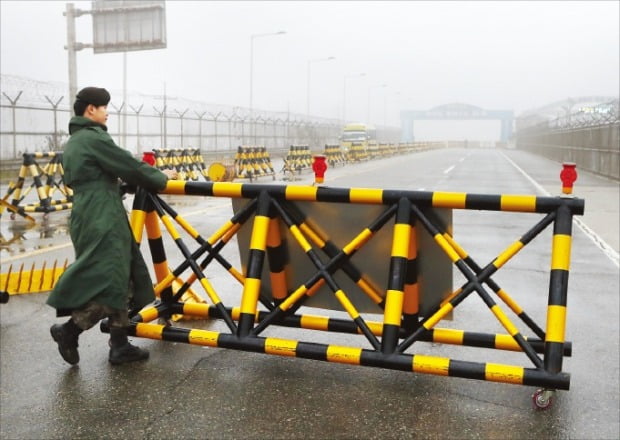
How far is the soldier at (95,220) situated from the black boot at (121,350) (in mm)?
256

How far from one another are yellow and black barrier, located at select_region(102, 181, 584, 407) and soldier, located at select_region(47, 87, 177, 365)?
17.5 inches

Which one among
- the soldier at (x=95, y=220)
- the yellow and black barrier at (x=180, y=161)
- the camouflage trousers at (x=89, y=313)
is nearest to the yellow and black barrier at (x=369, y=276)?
the camouflage trousers at (x=89, y=313)

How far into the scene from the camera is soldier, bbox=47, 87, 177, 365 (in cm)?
430

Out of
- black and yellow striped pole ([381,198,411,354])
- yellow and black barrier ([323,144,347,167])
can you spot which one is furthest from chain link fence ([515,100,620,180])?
black and yellow striped pole ([381,198,411,354])

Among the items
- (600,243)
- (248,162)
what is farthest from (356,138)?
(600,243)

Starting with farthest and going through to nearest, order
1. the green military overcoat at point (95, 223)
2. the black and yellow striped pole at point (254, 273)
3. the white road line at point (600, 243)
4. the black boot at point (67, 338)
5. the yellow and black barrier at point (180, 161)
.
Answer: the yellow and black barrier at point (180, 161) < the white road line at point (600, 243) < the black boot at point (67, 338) < the black and yellow striped pole at point (254, 273) < the green military overcoat at point (95, 223)

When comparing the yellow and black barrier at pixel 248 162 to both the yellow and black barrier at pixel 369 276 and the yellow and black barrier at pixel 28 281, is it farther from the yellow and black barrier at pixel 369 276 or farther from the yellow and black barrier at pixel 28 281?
the yellow and black barrier at pixel 369 276

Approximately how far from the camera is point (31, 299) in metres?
6.44

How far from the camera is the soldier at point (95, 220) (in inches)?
169

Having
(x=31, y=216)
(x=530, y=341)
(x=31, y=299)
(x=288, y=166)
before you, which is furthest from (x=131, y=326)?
(x=288, y=166)

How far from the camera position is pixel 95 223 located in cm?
429

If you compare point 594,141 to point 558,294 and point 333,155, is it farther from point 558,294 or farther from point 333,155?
point 558,294

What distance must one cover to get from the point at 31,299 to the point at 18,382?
7.23 feet

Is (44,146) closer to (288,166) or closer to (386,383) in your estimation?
(288,166)
